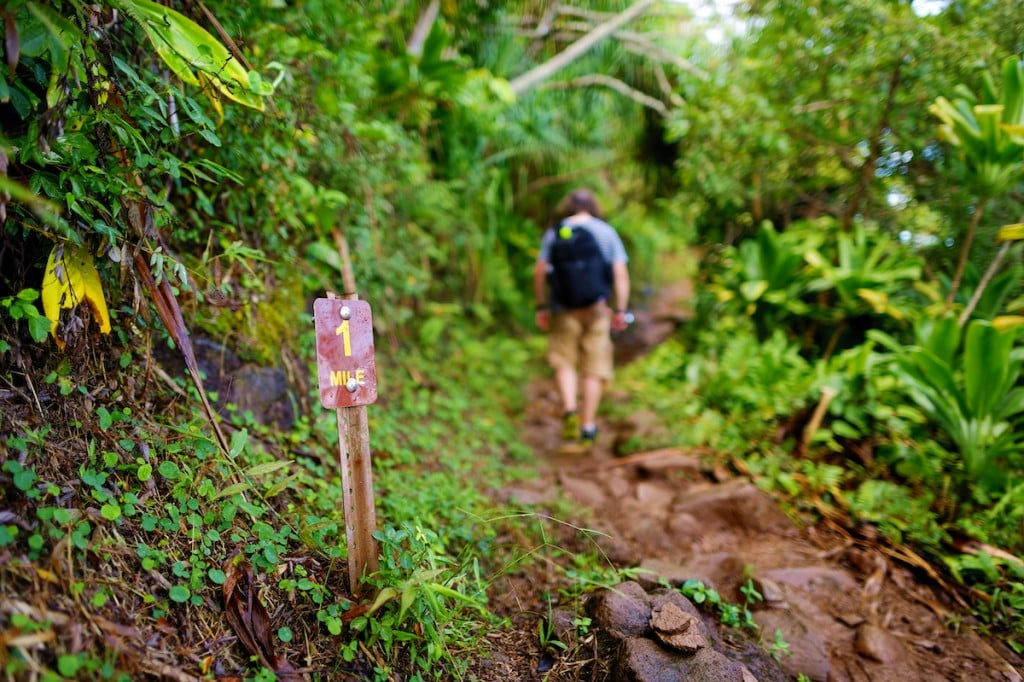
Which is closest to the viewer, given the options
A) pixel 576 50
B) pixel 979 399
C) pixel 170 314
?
pixel 170 314

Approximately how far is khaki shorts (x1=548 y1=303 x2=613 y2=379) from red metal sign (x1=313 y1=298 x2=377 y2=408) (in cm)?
279

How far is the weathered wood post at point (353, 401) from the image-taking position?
1.68 m

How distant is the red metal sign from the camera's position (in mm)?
1655

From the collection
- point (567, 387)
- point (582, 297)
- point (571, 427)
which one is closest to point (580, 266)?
point (582, 297)

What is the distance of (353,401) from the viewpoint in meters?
1.72

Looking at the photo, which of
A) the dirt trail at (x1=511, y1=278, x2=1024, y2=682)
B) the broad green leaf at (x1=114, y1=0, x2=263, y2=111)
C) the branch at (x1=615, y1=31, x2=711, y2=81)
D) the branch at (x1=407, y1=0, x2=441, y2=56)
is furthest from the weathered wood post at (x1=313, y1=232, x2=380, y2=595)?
the branch at (x1=615, y1=31, x2=711, y2=81)

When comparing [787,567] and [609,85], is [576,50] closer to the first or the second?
[609,85]

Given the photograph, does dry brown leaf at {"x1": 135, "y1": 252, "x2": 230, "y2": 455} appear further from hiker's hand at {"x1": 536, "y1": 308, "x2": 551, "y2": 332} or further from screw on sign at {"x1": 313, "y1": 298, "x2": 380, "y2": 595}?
hiker's hand at {"x1": 536, "y1": 308, "x2": 551, "y2": 332}

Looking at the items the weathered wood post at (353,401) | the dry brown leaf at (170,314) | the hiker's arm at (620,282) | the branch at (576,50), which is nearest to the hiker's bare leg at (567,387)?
the hiker's arm at (620,282)

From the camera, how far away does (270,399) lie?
2479 millimetres

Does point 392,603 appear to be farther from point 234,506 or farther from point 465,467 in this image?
point 465,467

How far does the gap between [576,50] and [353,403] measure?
5.65 meters

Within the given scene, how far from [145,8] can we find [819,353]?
4.56 m

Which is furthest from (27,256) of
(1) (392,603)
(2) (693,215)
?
(2) (693,215)
